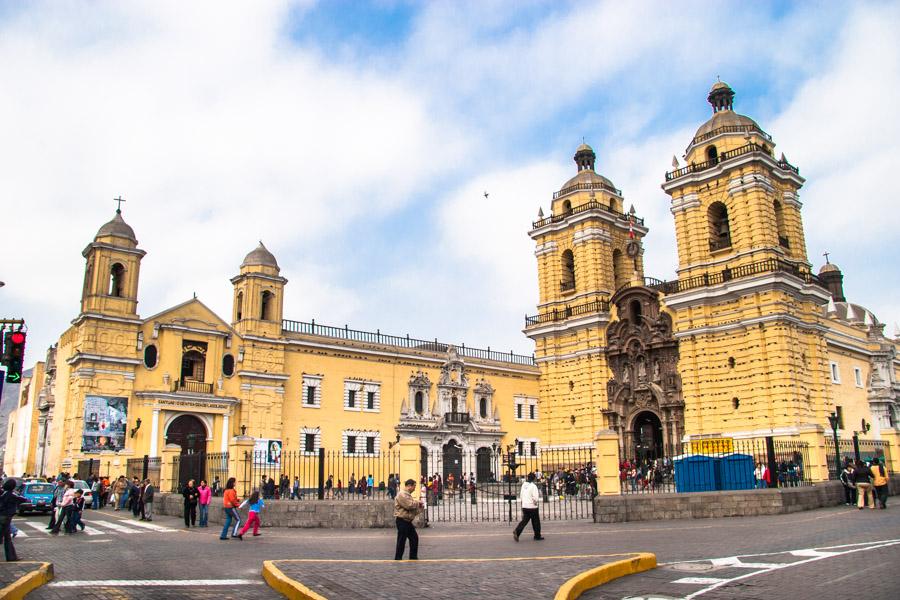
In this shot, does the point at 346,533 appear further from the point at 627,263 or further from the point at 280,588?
the point at 627,263

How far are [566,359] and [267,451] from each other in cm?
1935

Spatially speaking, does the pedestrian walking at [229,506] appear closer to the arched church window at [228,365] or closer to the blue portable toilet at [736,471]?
the blue portable toilet at [736,471]

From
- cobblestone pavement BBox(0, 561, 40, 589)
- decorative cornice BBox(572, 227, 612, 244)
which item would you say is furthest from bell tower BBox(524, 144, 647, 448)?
cobblestone pavement BBox(0, 561, 40, 589)

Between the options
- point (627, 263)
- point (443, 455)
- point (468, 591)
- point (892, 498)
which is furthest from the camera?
point (627, 263)

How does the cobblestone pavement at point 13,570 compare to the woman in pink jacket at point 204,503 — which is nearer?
the cobblestone pavement at point 13,570

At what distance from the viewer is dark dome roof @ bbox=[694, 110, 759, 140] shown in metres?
40.1

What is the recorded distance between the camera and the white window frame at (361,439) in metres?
39.0

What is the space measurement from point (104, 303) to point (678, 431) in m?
29.3

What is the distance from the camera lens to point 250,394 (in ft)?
118

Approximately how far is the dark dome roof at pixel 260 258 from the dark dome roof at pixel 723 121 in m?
24.6

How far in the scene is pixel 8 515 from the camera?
11.6 m

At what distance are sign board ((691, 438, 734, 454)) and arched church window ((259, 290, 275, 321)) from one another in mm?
22219

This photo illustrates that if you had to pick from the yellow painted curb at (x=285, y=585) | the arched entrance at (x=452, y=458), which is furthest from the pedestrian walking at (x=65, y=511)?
the arched entrance at (x=452, y=458)

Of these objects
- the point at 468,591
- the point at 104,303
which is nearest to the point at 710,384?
the point at 104,303
